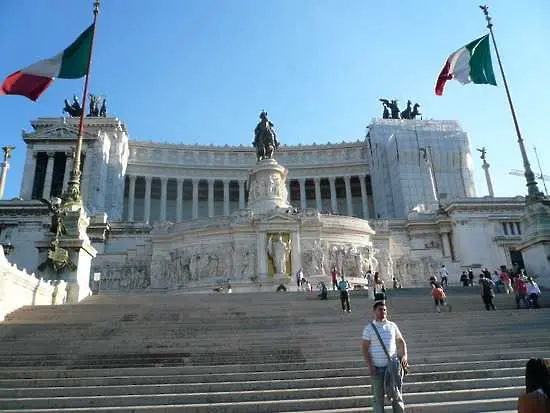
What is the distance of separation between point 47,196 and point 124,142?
42.1ft

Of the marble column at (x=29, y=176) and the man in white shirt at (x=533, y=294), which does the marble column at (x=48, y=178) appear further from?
the man in white shirt at (x=533, y=294)

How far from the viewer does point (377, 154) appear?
2564 inches

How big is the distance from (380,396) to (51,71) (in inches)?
778

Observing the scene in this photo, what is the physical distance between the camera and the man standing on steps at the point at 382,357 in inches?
234

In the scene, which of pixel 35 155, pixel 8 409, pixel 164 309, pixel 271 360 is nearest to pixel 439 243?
pixel 164 309

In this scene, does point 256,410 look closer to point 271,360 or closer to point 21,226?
point 271,360

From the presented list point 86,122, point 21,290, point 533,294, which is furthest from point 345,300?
point 86,122

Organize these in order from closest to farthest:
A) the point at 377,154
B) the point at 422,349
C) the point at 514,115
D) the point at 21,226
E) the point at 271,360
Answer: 1. the point at 271,360
2. the point at 422,349
3. the point at 514,115
4. the point at 21,226
5. the point at 377,154

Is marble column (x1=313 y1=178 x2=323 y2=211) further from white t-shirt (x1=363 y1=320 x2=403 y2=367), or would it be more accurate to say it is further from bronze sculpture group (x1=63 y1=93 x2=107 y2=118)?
white t-shirt (x1=363 y1=320 x2=403 y2=367)

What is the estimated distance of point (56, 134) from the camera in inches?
2468

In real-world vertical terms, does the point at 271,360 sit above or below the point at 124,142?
below

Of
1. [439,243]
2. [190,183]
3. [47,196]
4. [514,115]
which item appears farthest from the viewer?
[190,183]

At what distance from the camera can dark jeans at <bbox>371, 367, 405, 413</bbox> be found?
5855 millimetres

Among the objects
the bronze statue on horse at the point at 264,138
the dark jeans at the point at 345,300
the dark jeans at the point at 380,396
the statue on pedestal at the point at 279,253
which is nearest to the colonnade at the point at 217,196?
the bronze statue on horse at the point at 264,138
